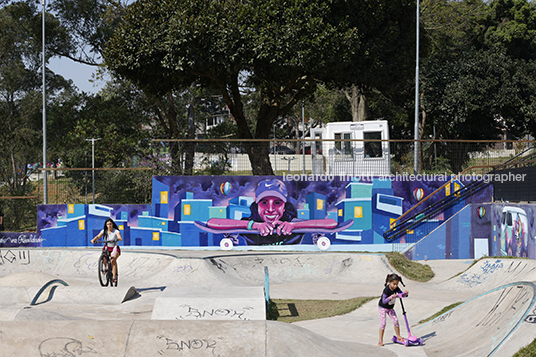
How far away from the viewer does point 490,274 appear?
1234 cm

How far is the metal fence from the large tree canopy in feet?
1.78

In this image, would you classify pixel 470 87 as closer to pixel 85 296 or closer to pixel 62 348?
pixel 85 296

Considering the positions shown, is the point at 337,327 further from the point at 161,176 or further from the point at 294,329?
the point at 161,176

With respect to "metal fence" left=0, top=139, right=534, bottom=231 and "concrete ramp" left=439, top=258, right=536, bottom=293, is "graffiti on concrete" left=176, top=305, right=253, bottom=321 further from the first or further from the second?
"metal fence" left=0, top=139, right=534, bottom=231

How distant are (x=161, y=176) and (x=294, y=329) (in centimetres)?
1176

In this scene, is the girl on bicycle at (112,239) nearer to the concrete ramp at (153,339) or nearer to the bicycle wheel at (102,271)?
the bicycle wheel at (102,271)

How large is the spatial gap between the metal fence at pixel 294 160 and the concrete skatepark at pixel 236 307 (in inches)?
135

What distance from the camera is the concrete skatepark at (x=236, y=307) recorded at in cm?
603

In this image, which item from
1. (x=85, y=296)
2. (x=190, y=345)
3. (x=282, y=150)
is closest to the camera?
(x=190, y=345)

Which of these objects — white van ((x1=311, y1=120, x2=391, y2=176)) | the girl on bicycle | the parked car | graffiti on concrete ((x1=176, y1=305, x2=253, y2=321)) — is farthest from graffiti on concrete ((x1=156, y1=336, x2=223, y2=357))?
white van ((x1=311, y1=120, x2=391, y2=176))

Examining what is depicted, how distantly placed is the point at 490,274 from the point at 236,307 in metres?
7.63

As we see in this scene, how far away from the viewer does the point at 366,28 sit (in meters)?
20.4

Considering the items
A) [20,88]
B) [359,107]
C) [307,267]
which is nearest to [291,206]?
[307,267]

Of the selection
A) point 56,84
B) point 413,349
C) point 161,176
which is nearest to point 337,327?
point 413,349
